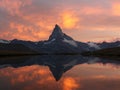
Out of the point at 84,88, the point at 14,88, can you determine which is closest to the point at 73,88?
the point at 84,88

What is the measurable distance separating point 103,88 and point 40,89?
26.4 feet

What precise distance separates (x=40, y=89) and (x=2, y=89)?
4.69 m

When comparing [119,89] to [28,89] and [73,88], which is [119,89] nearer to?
[73,88]

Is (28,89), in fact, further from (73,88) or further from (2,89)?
(73,88)

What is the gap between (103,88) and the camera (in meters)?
36.4

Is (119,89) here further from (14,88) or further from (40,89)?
(14,88)

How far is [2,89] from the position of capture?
116ft

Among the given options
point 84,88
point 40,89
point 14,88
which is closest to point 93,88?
point 84,88

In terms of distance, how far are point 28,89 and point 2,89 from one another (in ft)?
10.5

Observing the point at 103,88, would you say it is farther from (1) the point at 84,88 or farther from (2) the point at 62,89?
(2) the point at 62,89

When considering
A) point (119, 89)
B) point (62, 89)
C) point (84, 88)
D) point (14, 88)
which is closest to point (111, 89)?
point (119, 89)

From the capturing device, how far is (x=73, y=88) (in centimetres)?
3641

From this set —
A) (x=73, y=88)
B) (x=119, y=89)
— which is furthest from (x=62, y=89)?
(x=119, y=89)

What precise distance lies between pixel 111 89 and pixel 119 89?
99cm
